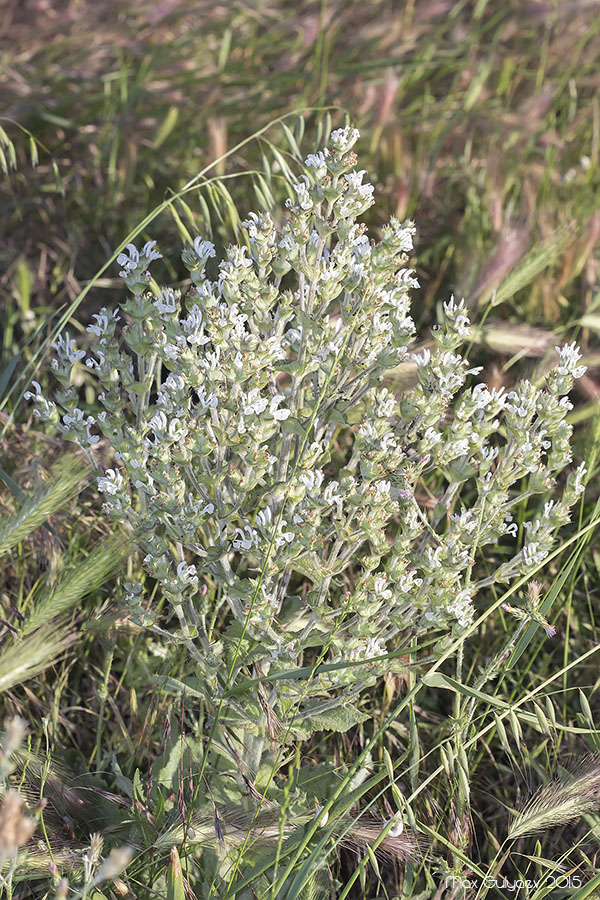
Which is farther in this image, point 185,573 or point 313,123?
point 313,123

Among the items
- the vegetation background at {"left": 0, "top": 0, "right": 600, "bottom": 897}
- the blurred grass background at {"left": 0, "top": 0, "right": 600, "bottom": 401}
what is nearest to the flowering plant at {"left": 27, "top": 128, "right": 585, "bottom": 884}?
the vegetation background at {"left": 0, "top": 0, "right": 600, "bottom": 897}

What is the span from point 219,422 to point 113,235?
1.72 m

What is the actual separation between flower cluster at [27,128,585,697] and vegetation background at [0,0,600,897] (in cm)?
22

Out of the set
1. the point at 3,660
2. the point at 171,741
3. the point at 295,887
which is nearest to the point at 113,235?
the point at 171,741

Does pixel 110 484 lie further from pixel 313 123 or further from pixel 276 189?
pixel 313 123

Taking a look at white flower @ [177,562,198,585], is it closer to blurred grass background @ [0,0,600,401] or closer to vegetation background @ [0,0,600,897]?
vegetation background @ [0,0,600,897]

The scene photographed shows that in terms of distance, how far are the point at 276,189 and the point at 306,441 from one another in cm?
153

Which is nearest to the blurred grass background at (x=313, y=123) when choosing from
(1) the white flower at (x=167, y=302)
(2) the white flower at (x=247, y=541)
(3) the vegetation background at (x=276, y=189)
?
(3) the vegetation background at (x=276, y=189)

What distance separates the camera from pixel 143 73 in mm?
3139

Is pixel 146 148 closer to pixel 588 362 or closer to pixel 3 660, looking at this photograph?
pixel 588 362

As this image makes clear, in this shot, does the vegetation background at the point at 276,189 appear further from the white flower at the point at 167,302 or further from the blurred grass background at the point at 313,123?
the white flower at the point at 167,302

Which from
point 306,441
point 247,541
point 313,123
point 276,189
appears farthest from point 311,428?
point 313,123

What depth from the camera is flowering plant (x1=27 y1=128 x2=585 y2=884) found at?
1.40 meters

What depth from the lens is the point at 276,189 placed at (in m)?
2.74
